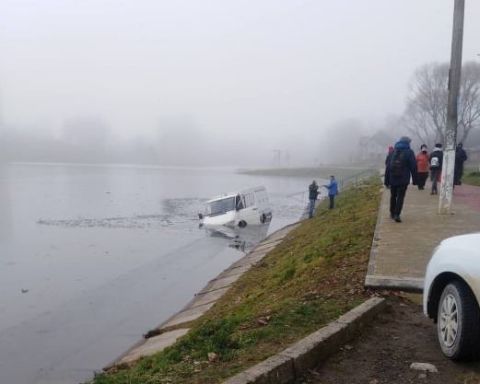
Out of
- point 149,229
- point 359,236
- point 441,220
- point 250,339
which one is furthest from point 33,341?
point 149,229

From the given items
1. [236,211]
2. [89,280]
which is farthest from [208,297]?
[236,211]

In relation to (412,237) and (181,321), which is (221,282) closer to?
(181,321)

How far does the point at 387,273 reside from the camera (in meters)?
7.73

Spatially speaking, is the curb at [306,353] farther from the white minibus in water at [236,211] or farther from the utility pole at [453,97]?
the white minibus in water at [236,211]

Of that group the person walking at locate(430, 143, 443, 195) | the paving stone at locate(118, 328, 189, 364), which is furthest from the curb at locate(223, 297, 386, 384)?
the person walking at locate(430, 143, 443, 195)

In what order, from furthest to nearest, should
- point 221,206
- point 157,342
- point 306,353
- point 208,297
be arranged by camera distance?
point 221,206
point 208,297
point 157,342
point 306,353

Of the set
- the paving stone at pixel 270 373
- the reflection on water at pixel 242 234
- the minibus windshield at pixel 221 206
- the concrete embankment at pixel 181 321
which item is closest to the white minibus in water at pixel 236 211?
the minibus windshield at pixel 221 206

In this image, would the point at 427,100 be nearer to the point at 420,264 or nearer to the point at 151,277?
the point at 151,277

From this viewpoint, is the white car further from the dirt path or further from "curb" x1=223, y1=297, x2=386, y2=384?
"curb" x1=223, y1=297, x2=386, y2=384

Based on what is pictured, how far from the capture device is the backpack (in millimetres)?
11766

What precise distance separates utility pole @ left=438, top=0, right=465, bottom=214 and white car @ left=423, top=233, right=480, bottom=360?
27.8 ft

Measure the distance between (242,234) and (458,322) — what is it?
91.4 ft

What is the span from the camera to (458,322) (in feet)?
14.8

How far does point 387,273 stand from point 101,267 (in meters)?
17.9
